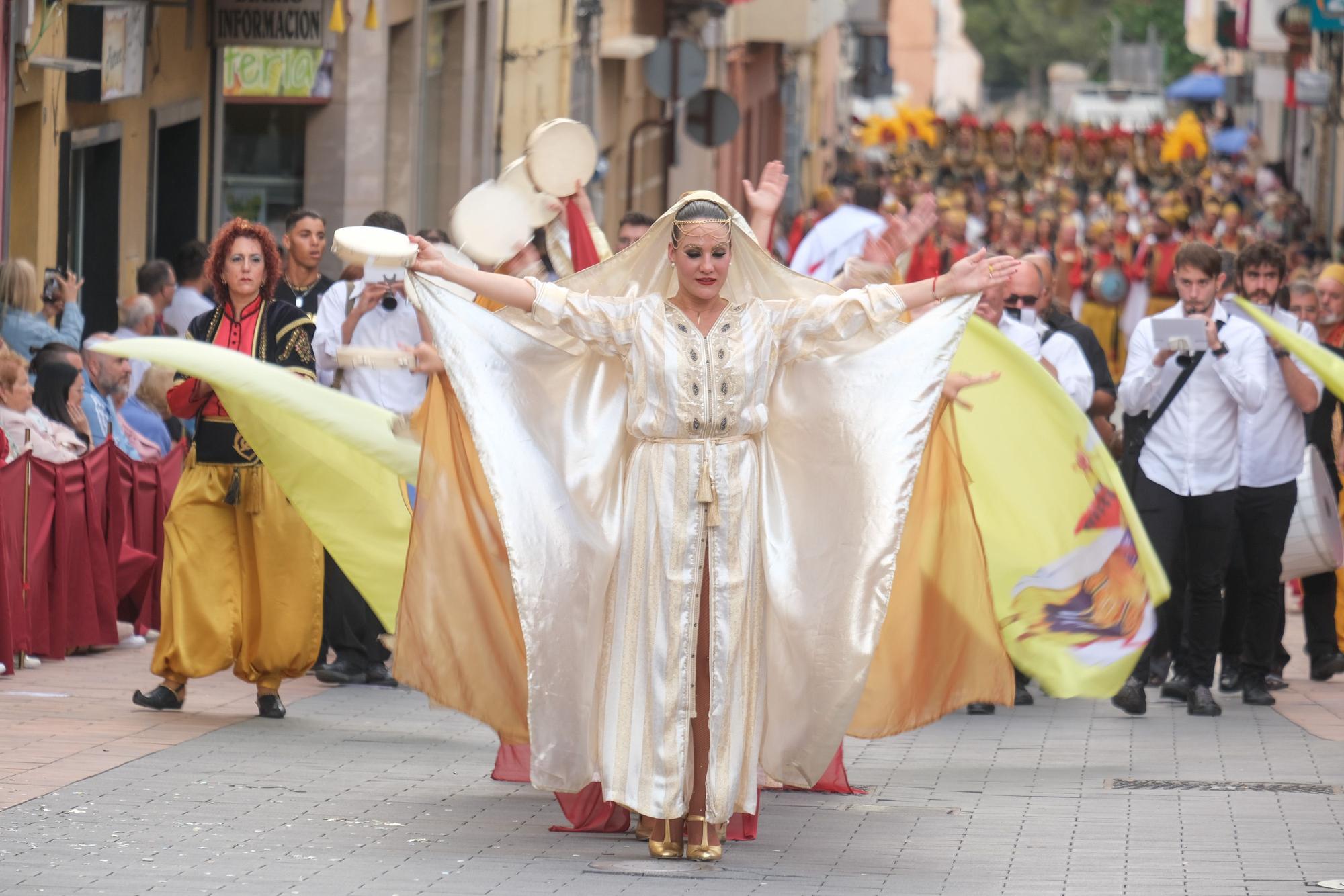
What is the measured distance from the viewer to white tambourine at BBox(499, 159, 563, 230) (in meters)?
8.41

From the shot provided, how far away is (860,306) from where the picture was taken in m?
7.67

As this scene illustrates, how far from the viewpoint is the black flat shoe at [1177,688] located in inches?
443

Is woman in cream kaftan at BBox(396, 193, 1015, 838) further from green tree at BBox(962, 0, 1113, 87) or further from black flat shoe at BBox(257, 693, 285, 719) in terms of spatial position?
green tree at BBox(962, 0, 1113, 87)

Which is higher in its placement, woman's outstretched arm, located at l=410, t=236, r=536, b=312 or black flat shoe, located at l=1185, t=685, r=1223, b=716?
woman's outstretched arm, located at l=410, t=236, r=536, b=312

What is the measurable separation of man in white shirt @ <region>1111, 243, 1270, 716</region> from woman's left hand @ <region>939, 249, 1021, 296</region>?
2.82 meters

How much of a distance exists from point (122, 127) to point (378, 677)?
7065 millimetres

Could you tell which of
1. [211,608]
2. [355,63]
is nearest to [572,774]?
[211,608]

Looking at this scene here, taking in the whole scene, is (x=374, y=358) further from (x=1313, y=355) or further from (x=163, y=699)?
(x=1313, y=355)

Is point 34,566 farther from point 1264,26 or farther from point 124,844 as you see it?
point 1264,26

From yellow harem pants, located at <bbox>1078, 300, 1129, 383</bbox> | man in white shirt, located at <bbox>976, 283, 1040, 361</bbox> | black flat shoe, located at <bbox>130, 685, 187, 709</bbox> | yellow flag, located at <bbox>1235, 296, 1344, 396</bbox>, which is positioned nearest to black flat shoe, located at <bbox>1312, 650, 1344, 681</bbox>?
yellow flag, located at <bbox>1235, 296, 1344, 396</bbox>

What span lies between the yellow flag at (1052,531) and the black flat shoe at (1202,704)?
165 cm

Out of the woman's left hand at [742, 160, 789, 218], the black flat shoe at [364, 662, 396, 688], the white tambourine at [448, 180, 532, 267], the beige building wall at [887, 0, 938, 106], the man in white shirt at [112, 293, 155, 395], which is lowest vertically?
the black flat shoe at [364, 662, 396, 688]

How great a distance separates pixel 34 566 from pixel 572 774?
428cm

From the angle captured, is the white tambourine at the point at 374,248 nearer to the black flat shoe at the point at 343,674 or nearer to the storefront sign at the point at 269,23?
the black flat shoe at the point at 343,674
